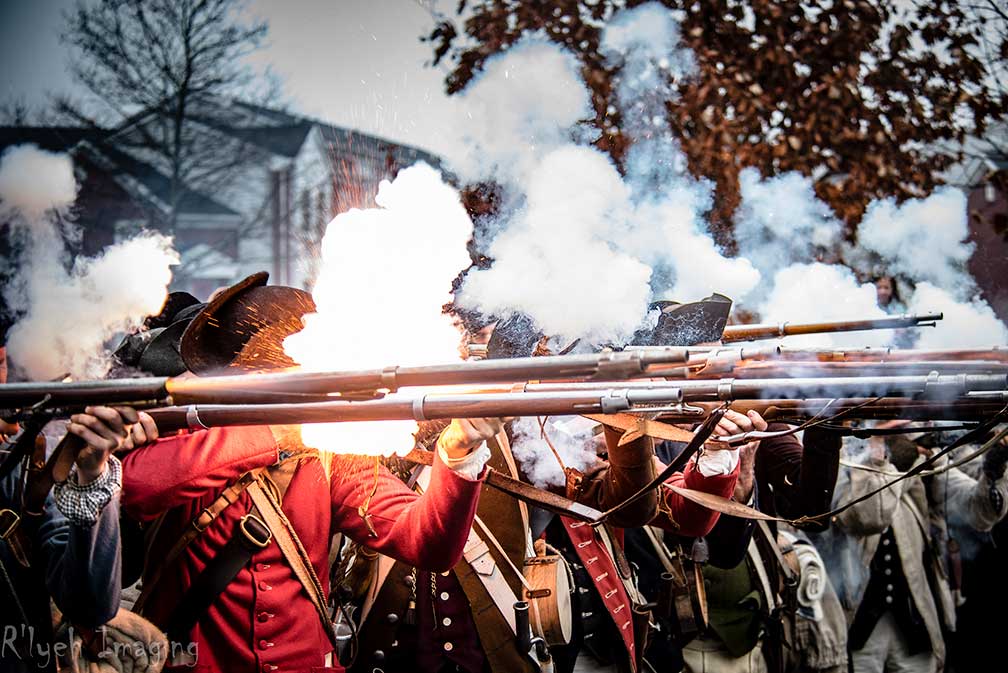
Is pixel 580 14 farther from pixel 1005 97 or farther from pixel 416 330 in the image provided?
pixel 416 330

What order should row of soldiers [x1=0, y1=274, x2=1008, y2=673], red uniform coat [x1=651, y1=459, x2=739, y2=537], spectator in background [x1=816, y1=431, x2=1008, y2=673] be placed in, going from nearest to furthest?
row of soldiers [x1=0, y1=274, x2=1008, y2=673] < red uniform coat [x1=651, y1=459, x2=739, y2=537] < spectator in background [x1=816, y1=431, x2=1008, y2=673]

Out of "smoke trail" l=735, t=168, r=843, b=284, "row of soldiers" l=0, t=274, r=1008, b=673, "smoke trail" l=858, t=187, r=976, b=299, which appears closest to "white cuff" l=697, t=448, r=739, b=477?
"row of soldiers" l=0, t=274, r=1008, b=673

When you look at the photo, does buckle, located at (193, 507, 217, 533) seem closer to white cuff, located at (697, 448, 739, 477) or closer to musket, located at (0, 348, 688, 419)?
musket, located at (0, 348, 688, 419)

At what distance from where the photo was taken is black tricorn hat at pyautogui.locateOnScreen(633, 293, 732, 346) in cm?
431

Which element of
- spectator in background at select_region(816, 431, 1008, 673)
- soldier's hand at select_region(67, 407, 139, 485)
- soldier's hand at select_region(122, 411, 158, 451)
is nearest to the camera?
soldier's hand at select_region(67, 407, 139, 485)

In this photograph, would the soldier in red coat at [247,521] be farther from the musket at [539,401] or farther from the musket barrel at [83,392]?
the musket barrel at [83,392]

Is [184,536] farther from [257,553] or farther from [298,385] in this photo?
[298,385]

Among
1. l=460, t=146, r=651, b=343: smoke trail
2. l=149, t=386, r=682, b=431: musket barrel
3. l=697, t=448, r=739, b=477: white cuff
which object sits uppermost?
l=460, t=146, r=651, b=343: smoke trail

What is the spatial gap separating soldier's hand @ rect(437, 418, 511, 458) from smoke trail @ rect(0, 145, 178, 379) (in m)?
3.38

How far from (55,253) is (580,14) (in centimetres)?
595

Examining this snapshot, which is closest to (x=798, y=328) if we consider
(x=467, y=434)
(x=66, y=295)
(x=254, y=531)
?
(x=467, y=434)

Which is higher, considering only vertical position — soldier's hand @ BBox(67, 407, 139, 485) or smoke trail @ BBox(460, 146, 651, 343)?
smoke trail @ BBox(460, 146, 651, 343)

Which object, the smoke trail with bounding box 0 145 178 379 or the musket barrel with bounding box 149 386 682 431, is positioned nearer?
the musket barrel with bounding box 149 386 682 431

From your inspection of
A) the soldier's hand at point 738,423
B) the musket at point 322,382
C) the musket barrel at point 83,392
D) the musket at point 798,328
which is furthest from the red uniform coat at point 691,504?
the musket barrel at point 83,392
